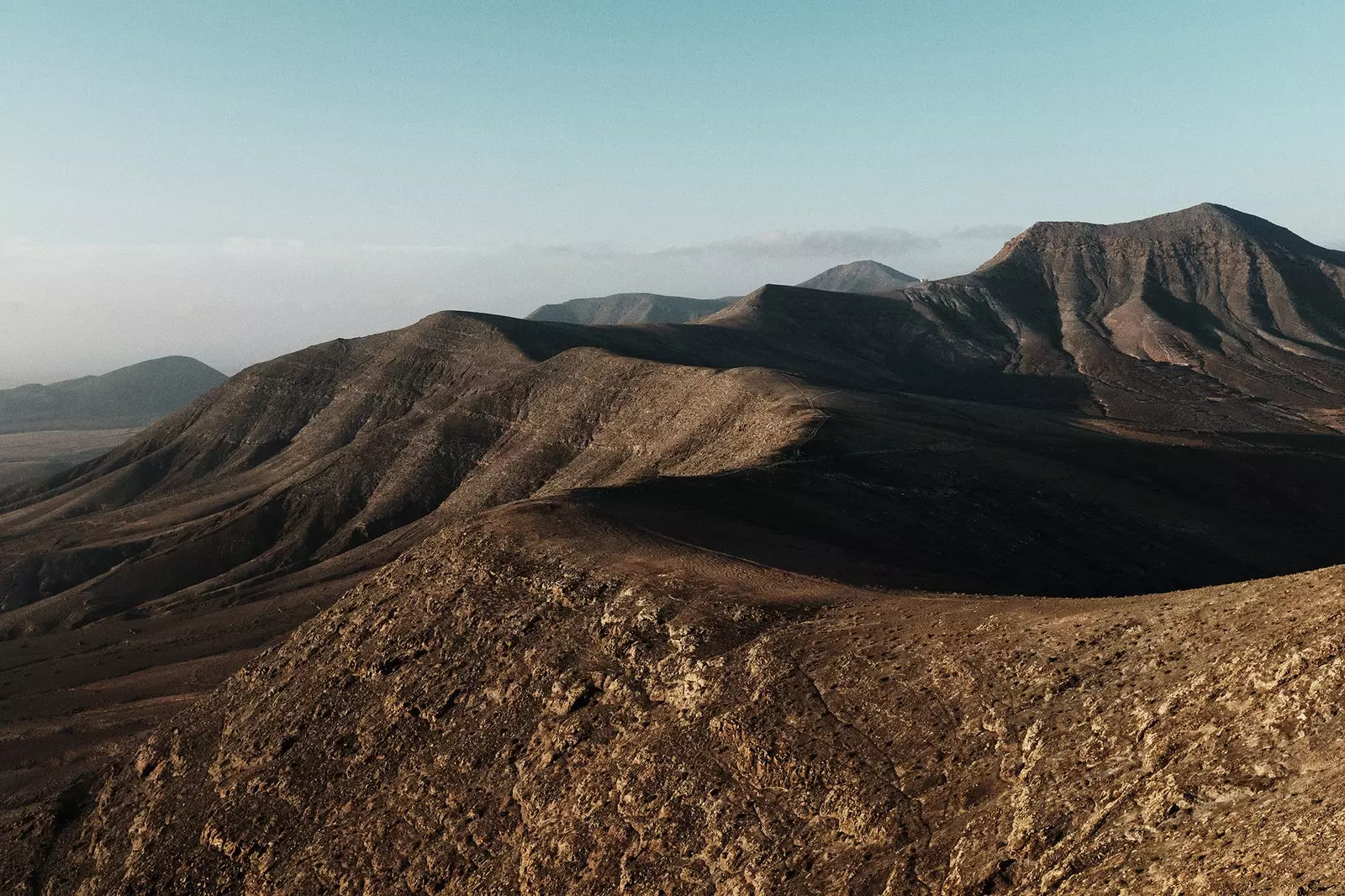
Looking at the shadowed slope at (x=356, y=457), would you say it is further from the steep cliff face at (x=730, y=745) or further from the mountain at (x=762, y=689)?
the steep cliff face at (x=730, y=745)

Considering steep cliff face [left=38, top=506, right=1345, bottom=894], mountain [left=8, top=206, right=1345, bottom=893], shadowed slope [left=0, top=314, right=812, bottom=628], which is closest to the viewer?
steep cliff face [left=38, top=506, right=1345, bottom=894]

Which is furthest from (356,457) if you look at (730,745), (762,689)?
(730,745)

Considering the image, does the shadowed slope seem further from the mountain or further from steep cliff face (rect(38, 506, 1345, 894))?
steep cliff face (rect(38, 506, 1345, 894))

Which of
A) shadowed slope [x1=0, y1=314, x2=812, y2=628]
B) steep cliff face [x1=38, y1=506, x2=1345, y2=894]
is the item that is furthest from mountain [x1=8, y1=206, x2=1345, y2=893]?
shadowed slope [x1=0, y1=314, x2=812, y2=628]

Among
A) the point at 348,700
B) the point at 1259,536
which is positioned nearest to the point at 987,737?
the point at 348,700

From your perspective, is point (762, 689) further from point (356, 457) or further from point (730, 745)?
point (356, 457)

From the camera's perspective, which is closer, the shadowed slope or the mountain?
the mountain

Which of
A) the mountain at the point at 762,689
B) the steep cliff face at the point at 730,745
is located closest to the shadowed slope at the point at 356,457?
the mountain at the point at 762,689

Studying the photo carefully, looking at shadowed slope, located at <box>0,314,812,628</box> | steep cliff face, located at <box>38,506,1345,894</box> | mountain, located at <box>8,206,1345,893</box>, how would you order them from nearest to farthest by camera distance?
steep cliff face, located at <box>38,506,1345,894</box> → mountain, located at <box>8,206,1345,893</box> → shadowed slope, located at <box>0,314,812,628</box>

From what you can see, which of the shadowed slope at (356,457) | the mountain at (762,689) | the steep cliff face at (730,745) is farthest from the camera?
the shadowed slope at (356,457)
